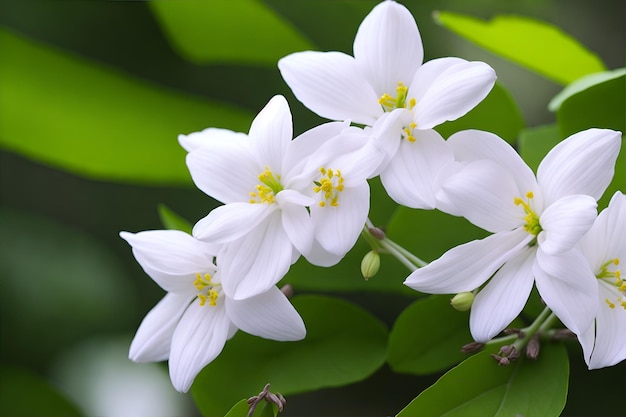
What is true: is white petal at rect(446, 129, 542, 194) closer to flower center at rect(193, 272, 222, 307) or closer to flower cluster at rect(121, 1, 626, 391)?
flower cluster at rect(121, 1, 626, 391)

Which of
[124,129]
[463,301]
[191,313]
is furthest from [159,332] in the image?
[124,129]

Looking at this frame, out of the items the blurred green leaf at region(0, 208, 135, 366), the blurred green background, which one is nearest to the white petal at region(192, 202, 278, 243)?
the blurred green background

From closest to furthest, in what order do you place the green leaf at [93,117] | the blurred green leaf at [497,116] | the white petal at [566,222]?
the white petal at [566,222], the blurred green leaf at [497,116], the green leaf at [93,117]

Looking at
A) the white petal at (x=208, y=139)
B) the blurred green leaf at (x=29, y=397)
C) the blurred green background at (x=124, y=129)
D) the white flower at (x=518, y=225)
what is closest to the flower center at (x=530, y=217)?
the white flower at (x=518, y=225)

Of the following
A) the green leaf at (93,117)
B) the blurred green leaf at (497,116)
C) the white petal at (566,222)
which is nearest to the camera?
the white petal at (566,222)

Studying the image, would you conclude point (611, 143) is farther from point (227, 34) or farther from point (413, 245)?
point (227, 34)

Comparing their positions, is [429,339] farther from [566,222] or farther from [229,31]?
[229,31]

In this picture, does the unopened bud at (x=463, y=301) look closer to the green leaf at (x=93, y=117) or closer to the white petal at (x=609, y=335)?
the white petal at (x=609, y=335)
